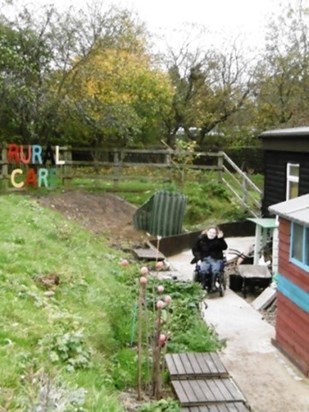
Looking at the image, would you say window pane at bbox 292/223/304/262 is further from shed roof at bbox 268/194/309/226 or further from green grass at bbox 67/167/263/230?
green grass at bbox 67/167/263/230

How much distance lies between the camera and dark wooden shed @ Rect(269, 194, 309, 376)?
6.61m

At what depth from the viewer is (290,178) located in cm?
1386

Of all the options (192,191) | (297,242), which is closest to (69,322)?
(297,242)

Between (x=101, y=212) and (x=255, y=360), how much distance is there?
8792 millimetres

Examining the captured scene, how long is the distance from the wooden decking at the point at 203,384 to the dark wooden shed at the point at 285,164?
23.1 ft

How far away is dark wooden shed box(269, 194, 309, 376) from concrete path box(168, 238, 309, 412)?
209 millimetres

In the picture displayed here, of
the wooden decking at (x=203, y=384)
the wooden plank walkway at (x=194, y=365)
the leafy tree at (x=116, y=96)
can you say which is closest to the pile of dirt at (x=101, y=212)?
the leafy tree at (x=116, y=96)

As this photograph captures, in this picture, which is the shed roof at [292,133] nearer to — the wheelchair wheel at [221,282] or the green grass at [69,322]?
the wheelchair wheel at [221,282]

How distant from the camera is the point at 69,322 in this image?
5.44 meters

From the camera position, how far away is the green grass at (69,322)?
377cm

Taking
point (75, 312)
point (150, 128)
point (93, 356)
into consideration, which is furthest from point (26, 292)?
point (150, 128)

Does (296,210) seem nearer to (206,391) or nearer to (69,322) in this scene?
(206,391)

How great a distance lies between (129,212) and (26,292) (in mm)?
9615

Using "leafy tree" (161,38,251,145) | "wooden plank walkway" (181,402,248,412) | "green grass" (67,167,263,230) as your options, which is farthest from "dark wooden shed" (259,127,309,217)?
"leafy tree" (161,38,251,145)
